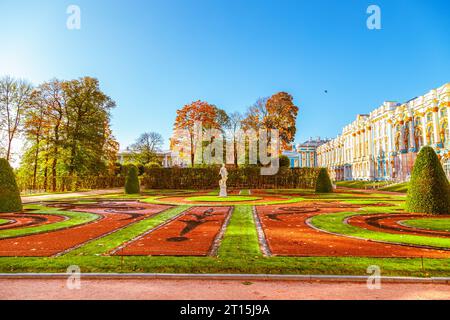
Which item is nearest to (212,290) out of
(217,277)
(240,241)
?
(217,277)

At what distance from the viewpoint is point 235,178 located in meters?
46.8

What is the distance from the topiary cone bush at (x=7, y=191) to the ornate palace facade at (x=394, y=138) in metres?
51.2

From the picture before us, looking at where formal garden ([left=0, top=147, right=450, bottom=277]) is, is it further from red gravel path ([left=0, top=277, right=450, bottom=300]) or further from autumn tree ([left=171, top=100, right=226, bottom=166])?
autumn tree ([left=171, top=100, right=226, bottom=166])

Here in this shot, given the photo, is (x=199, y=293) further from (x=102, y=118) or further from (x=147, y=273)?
(x=102, y=118)

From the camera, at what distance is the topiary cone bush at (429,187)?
15.3 meters

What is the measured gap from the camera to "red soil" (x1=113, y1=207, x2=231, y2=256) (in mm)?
8250

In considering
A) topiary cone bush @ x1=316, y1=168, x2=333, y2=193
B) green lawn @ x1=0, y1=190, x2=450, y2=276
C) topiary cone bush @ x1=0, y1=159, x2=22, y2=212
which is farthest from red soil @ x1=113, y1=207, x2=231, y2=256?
topiary cone bush @ x1=316, y1=168, x2=333, y2=193

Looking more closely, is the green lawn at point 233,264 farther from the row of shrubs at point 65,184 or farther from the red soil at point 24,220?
the row of shrubs at point 65,184

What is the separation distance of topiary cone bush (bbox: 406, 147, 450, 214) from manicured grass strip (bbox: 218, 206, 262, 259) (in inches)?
364

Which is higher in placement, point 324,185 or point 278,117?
point 278,117

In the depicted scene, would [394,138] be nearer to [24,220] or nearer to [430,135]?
[430,135]

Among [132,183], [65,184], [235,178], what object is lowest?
[65,184]

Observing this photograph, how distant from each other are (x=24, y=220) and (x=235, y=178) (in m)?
33.9

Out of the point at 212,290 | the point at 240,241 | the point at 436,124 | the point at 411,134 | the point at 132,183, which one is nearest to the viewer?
the point at 212,290
